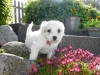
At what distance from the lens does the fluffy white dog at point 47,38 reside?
13.3ft

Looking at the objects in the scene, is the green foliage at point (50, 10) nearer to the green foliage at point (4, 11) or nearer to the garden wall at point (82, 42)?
the green foliage at point (4, 11)

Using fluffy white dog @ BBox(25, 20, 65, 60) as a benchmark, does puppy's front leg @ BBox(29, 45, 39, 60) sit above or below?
below

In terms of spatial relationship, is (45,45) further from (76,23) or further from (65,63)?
(76,23)

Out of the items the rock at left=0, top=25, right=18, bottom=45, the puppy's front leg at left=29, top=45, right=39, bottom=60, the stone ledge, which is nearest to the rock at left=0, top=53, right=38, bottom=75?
the puppy's front leg at left=29, top=45, right=39, bottom=60

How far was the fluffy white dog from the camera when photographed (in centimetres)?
404

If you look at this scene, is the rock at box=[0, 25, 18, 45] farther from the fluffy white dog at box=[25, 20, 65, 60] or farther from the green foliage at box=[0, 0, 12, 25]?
the fluffy white dog at box=[25, 20, 65, 60]

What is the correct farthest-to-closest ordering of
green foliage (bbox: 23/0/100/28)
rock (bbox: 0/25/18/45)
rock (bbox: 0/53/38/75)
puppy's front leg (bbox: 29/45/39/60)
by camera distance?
green foliage (bbox: 23/0/100/28)
rock (bbox: 0/25/18/45)
puppy's front leg (bbox: 29/45/39/60)
rock (bbox: 0/53/38/75)

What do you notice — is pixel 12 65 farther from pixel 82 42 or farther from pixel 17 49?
pixel 82 42


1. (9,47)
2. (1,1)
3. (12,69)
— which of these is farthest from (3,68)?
(1,1)

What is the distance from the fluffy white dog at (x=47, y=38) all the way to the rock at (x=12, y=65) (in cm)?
55

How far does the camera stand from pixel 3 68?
3434 millimetres

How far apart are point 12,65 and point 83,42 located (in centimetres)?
281

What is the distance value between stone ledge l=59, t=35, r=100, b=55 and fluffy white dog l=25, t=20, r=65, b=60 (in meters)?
1.15

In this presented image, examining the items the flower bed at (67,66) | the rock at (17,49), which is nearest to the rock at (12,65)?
the flower bed at (67,66)
